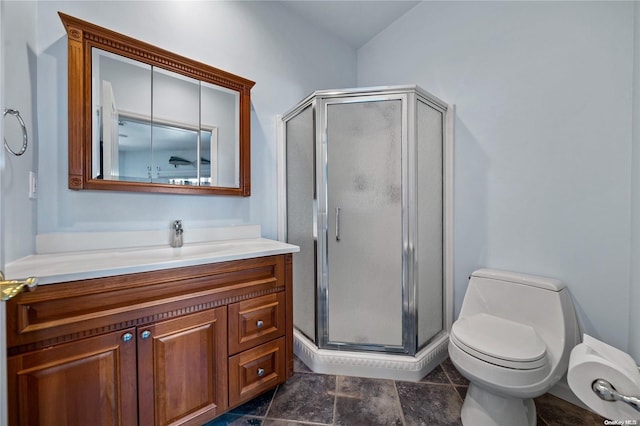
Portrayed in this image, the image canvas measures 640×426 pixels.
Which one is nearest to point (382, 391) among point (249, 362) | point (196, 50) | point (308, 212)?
point (249, 362)

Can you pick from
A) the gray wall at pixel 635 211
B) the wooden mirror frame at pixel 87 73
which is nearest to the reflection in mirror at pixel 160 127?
the wooden mirror frame at pixel 87 73

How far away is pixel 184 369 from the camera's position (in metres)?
1.11

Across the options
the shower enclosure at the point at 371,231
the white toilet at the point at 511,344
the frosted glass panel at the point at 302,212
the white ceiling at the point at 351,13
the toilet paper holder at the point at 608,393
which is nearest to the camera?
the toilet paper holder at the point at 608,393

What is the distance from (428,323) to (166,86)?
7.57 ft

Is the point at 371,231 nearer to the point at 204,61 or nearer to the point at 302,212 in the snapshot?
the point at 302,212

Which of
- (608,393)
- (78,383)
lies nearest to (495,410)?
(608,393)

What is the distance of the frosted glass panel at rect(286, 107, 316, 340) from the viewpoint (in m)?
1.80

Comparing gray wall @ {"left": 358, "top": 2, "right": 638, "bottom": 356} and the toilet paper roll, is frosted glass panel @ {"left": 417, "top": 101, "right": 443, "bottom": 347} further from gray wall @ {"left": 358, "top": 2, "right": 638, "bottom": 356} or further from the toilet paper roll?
the toilet paper roll

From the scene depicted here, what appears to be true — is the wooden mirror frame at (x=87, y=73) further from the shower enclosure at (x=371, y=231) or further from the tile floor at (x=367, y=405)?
the tile floor at (x=367, y=405)

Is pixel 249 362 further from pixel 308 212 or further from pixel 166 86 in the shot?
pixel 166 86

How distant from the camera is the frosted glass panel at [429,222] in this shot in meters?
1.71

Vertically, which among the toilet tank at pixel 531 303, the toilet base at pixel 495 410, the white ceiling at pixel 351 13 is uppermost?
the white ceiling at pixel 351 13

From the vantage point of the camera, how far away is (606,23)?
4.33 ft

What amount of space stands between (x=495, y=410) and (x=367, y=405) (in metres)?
0.62
